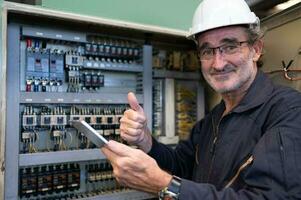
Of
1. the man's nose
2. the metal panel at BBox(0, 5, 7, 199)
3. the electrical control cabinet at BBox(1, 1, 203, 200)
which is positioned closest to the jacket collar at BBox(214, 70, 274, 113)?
the man's nose

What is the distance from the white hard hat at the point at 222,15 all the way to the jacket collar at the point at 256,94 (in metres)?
0.20

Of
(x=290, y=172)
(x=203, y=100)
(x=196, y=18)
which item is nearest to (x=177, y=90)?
(x=203, y=100)

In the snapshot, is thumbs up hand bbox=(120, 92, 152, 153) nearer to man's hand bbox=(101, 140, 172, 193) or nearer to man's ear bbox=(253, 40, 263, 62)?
man's hand bbox=(101, 140, 172, 193)

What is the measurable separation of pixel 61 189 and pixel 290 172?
1.09 meters

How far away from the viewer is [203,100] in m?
1.96

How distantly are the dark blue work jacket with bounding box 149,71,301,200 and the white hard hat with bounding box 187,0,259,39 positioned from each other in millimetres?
196

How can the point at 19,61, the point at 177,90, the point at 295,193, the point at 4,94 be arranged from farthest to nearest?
the point at 177,90
the point at 19,61
the point at 4,94
the point at 295,193

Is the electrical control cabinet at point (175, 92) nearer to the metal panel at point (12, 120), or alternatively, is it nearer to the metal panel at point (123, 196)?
the metal panel at point (123, 196)

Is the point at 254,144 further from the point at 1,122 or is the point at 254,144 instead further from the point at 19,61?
the point at 19,61

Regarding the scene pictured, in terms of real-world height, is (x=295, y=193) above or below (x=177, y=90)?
below

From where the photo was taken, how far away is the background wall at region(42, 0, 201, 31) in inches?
55.2

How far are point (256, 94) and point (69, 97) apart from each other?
0.85 metres

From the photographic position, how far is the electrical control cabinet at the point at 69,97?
52.1 inches

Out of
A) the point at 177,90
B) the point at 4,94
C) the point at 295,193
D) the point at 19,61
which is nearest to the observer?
the point at 295,193
